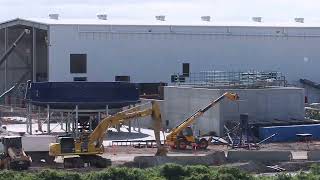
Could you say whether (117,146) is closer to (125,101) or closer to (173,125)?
(125,101)

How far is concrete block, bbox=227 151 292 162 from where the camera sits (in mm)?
43062

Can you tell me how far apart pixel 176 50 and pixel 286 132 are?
75.3 ft

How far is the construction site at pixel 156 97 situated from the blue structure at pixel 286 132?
7 cm

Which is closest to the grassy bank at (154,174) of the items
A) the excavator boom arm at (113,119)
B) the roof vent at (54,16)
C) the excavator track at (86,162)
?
the excavator track at (86,162)

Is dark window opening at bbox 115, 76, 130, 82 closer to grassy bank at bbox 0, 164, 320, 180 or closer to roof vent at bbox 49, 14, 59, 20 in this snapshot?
roof vent at bbox 49, 14, 59, 20

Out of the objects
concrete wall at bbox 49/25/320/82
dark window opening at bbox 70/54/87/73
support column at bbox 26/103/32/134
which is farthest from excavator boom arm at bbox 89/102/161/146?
concrete wall at bbox 49/25/320/82

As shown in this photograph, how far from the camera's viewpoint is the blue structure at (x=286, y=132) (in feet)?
170

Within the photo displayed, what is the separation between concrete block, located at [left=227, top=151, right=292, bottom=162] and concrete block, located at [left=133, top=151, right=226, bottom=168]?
2.88 ft

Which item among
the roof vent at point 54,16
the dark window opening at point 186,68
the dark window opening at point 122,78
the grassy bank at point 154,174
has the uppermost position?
the roof vent at point 54,16

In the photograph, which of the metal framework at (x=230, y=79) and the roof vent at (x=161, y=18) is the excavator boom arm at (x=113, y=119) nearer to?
the metal framework at (x=230, y=79)

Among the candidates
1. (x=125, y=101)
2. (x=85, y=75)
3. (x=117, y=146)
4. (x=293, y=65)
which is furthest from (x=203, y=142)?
(x=293, y=65)

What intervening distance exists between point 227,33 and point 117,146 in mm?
27988

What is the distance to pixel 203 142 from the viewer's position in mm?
47562

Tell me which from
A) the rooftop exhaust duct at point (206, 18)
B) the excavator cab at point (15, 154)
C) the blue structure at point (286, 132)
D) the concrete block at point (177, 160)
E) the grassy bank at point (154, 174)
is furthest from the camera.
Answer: the rooftop exhaust duct at point (206, 18)
